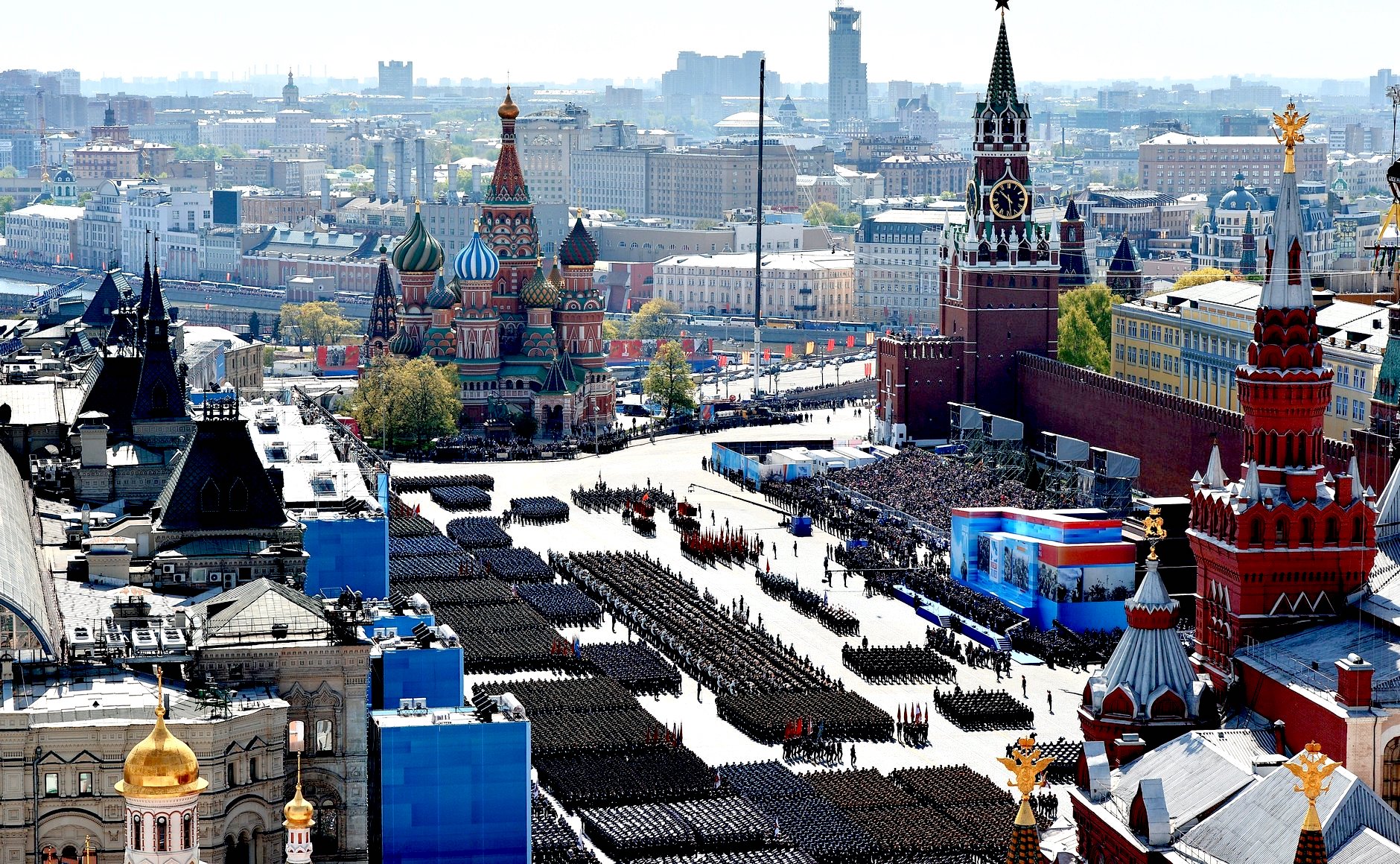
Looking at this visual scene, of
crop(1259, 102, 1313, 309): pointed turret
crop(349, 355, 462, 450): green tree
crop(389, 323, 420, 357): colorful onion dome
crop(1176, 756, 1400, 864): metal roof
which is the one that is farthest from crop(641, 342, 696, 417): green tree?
crop(1176, 756, 1400, 864): metal roof

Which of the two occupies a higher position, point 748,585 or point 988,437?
point 988,437

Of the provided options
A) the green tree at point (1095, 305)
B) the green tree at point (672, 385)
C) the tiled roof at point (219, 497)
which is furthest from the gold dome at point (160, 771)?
the green tree at point (672, 385)

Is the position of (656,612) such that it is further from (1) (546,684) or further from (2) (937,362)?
(2) (937,362)

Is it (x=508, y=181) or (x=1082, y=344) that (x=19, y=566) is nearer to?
(x=508, y=181)

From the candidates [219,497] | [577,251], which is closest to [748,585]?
[219,497]

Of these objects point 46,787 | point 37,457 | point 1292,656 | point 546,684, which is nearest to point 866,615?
point 546,684

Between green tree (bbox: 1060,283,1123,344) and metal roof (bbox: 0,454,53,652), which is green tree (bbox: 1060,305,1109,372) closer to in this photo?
green tree (bbox: 1060,283,1123,344)
